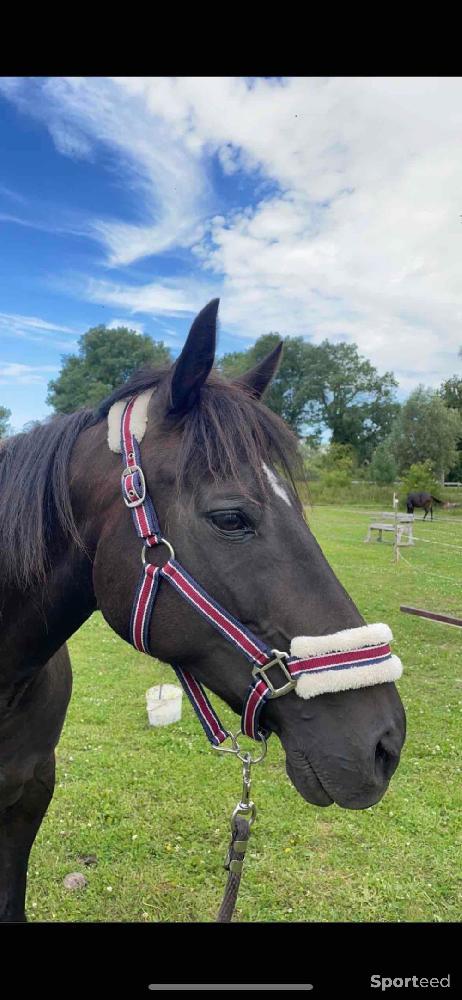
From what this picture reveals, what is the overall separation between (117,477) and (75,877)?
3.04 metres

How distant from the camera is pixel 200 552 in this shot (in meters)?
1.55

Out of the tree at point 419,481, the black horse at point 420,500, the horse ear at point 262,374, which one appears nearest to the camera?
the horse ear at point 262,374

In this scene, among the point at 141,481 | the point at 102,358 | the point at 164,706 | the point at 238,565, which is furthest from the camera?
the point at 102,358

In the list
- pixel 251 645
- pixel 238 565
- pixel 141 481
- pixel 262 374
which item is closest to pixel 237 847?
pixel 251 645

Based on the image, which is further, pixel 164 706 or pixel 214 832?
pixel 164 706

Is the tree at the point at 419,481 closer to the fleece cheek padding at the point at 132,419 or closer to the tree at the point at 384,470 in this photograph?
the tree at the point at 384,470

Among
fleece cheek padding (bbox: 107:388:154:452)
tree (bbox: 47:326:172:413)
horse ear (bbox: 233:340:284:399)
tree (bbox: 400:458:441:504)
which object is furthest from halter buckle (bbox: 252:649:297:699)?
tree (bbox: 400:458:441:504)

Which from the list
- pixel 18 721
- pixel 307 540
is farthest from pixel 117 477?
pixel 18 721

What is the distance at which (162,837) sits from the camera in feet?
12.5

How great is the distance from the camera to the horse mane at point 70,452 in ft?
5.31

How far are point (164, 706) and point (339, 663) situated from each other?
4.54 metres

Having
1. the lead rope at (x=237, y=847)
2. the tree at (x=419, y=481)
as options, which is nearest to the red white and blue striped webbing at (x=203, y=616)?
the lead rope at (x=237, y=847)

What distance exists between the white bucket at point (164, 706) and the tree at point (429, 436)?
3331 cm

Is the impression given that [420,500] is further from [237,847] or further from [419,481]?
[237,847]
